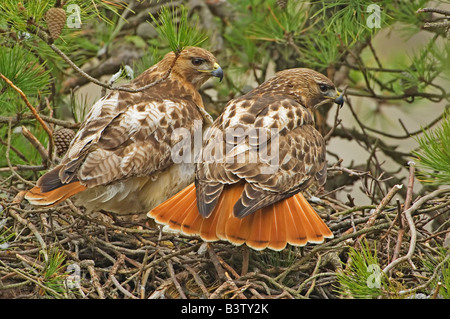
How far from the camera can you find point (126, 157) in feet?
13.0

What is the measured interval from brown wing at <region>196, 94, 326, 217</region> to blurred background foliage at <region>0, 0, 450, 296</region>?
1.25 feet

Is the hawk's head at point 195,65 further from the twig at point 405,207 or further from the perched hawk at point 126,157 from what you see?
the twig at point 405,207

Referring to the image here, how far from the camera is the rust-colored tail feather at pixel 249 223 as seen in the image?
359cm

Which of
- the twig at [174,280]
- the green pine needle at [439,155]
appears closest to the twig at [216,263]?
the twig at [174,280]

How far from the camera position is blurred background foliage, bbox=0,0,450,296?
4273mm

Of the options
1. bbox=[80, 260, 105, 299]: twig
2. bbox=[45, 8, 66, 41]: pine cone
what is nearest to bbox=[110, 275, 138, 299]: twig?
bbox=[80, 260, 105, 299]: twig

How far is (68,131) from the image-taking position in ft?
14.0

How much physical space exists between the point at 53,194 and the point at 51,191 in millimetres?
19

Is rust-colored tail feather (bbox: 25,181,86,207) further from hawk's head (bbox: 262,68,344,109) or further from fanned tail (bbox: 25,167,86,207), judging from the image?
hawk's head (bbox: 262,68,344,109)

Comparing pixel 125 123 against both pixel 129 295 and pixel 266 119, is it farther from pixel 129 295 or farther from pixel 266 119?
pixel 129 295

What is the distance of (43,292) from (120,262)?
433 mm

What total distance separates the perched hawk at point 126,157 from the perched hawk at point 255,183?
0.28 metres

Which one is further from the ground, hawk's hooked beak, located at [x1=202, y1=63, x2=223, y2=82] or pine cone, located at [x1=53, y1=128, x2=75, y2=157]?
→ hawk's hooked beak, located at [x1=202, y1=63, x2=223, y2=82]
